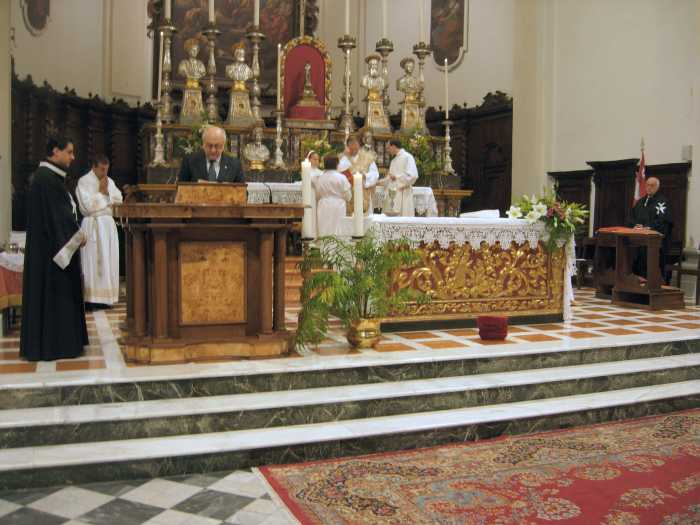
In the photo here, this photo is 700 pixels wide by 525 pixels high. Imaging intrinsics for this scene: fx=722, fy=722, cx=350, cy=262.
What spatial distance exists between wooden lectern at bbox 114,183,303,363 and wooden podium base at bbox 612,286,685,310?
5225mm

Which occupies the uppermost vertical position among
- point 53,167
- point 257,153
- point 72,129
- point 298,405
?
point 72,129

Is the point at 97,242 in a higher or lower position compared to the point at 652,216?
lower

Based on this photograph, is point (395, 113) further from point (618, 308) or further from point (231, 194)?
point (231, 194)

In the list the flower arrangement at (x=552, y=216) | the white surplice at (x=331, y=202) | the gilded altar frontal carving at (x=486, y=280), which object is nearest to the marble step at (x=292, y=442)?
the gilded altar frontal carving at (x=486, y=280)

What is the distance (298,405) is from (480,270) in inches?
Answer: 126

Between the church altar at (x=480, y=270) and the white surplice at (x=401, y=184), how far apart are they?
2.76 meters

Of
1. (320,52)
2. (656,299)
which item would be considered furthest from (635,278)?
(320,52)

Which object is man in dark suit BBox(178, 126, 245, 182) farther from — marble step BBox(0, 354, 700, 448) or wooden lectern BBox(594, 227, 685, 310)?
wooden lectern BBox(594, 227, 685, 310)

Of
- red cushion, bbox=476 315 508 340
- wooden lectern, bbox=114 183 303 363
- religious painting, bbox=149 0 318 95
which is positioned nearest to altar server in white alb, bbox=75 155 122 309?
wooden lectern, bbox=114 183 303 363

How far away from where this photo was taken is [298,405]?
4.55 m

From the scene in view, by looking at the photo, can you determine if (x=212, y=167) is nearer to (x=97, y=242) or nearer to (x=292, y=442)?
(x=292, y=442)

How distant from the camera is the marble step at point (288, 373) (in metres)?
4.42

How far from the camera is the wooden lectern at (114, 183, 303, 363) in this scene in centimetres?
498

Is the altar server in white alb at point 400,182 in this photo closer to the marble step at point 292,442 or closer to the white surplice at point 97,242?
the white surplice at point 97,242
